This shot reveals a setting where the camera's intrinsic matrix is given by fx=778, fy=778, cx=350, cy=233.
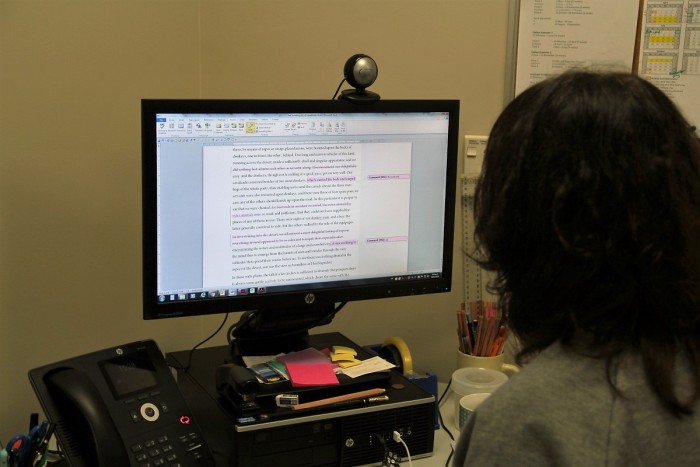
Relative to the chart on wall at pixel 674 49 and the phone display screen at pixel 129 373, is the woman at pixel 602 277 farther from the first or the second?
the chart on wall at pixel 674 49

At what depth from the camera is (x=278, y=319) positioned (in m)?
1.40

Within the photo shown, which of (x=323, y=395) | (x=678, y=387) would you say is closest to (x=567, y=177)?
(x=678, y=387)

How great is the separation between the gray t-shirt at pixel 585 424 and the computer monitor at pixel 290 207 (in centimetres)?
65

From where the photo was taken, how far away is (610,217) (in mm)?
769

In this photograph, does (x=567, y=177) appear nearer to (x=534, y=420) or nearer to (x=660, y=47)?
(x=534, y=420)

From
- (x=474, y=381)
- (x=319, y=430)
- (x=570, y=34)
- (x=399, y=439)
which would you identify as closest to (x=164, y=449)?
(x=319, y=430)

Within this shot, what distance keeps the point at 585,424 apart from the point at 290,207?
0.71 meters

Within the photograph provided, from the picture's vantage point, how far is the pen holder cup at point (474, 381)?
1507mm

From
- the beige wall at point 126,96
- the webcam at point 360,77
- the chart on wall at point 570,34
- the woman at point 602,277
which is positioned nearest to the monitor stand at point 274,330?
the beige wall at point 126,96

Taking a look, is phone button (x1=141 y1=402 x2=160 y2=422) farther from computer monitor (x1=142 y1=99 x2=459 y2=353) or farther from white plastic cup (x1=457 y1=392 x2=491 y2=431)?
white plastic cup (x1=457 y1=392 x2=491 y2=431)

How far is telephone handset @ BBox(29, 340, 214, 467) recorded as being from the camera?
1128mm

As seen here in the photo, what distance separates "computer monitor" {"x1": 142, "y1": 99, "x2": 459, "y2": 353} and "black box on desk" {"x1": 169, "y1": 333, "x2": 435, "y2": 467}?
6.1 inches

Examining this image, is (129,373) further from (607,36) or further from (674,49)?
(674,49)

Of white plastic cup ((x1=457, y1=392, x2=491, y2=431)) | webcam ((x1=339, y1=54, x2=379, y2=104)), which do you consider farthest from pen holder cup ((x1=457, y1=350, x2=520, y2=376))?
webcam ((x1=339, y1=54, x2=379, y2=104))
